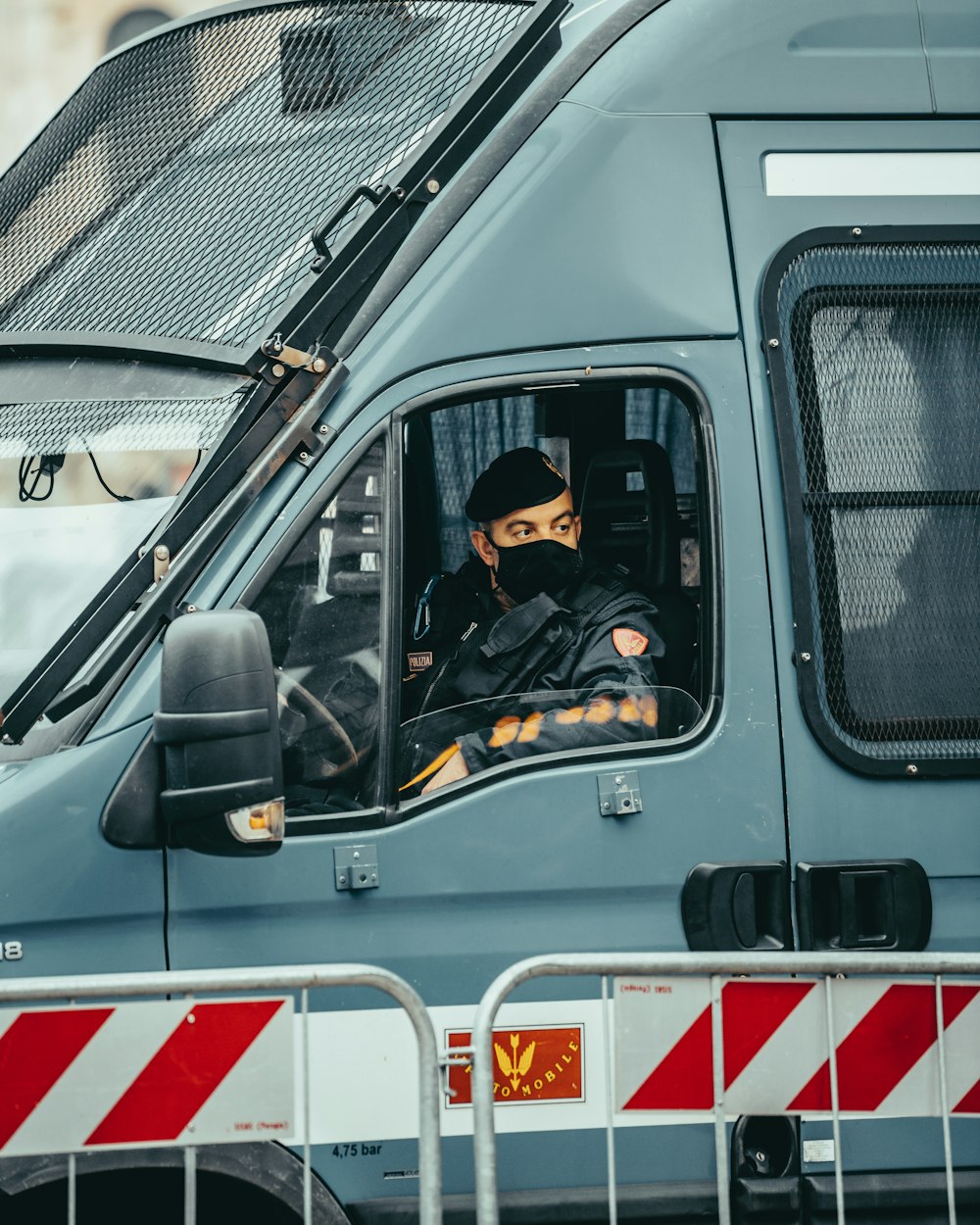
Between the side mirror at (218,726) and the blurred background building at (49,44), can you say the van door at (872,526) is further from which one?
the blurred background building at (49,44)

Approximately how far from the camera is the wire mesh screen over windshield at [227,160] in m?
2.93

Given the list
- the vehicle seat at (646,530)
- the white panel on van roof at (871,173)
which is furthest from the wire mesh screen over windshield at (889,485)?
the vehicle seat at (646,530)

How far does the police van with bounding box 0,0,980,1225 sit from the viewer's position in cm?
261

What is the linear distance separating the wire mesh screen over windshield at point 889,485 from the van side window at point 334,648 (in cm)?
87

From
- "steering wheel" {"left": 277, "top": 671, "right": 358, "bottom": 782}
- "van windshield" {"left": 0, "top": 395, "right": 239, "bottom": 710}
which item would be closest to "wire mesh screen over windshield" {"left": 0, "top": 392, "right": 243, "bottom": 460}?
"van windshield" {"left": 0, "top": 395, "right": 239, "bottom": 710}

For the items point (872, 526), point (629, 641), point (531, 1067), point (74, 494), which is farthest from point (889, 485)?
point (74, 494)

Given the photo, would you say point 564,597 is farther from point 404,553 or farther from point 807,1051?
point 807,1051

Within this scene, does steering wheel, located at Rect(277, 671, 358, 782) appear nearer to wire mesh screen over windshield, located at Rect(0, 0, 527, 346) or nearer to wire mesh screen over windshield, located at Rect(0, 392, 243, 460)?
wire mesh screen over windshield, located at Rect(0, 392, 243, 460)

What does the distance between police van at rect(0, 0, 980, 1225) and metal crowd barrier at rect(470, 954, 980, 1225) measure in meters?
0.16

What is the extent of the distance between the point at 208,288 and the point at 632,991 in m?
1.68

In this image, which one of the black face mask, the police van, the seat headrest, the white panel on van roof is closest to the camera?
the police van

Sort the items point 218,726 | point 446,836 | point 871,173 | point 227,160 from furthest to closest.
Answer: point 227,160 < point 871,173 < point 446,836 < point 218,726

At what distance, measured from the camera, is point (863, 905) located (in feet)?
9.05

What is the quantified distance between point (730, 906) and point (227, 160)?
199 cm
